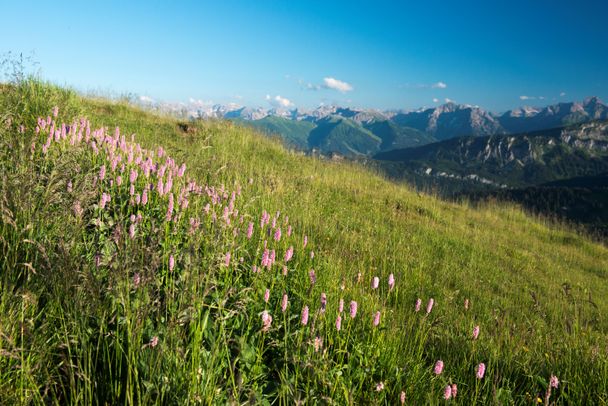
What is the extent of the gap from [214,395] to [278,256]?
2333 millimetres

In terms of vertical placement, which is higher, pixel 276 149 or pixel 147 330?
pixel 276 149

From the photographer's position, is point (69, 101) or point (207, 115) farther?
point (207, 115)

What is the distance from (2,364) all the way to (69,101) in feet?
33.4

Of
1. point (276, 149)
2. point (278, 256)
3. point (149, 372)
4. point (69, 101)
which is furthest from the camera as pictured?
point (276, 149)

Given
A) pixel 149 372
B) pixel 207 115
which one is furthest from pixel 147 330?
pixel 207 115

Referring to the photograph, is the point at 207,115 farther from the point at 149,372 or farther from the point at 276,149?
the point at 149,372

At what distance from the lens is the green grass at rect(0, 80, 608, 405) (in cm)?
205

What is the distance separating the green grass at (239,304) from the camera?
→ 80.7 inches

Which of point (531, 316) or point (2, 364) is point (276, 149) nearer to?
point (531, 316)

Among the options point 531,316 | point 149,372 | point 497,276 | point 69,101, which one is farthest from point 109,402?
point 69,101

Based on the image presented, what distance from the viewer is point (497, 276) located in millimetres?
8461

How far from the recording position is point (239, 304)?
8.59 feet

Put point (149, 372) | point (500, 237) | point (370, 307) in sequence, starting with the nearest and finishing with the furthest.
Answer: point (149, 372) → point (370, 307) → point (500, 237)

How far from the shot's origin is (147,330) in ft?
7.47
